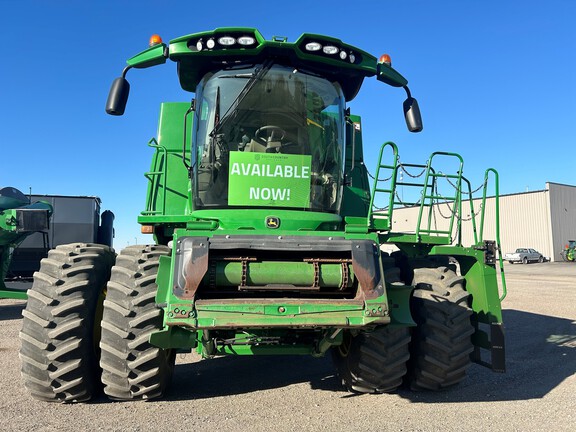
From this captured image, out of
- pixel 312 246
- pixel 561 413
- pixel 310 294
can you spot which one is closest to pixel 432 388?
pixel 561 413

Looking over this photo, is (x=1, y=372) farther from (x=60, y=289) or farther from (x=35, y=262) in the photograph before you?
(x=35, y=262)

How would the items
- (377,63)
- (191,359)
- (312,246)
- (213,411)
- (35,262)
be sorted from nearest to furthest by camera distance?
1. (312,246)
2. (213,411)
3. (377,63)
4. (191,359)
5. (35,262)

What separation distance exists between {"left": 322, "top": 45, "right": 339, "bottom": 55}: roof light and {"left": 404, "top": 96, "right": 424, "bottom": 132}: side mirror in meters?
1.17

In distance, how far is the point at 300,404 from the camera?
14.8 feet

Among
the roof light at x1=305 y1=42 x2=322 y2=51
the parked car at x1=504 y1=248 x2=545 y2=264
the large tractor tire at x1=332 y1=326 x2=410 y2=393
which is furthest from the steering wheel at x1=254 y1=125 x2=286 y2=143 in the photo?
the parked car at x1=504 y1=248 x2=545 y2=264

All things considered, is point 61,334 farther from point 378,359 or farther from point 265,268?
point 378,359

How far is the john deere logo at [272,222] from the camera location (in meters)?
4.42

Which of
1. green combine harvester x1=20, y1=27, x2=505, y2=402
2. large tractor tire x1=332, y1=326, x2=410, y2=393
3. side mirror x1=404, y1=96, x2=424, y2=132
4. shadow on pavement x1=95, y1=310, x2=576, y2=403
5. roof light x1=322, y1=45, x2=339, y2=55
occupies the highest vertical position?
roof light x1=322, y1=45, x2=339, y2=55

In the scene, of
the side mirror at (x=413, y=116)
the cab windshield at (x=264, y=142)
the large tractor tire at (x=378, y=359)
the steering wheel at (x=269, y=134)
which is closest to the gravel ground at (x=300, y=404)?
the large tractor tire at (x=378, y=359)

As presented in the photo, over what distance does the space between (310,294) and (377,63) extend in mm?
2644

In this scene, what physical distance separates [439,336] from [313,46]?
307 cm

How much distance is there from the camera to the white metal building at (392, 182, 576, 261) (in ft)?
148

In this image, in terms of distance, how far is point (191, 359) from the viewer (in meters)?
6.39

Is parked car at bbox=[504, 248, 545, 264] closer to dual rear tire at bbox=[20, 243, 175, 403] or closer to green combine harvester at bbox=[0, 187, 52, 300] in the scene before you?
green combine harvester at bbox=[0, 187, 52, 300]
